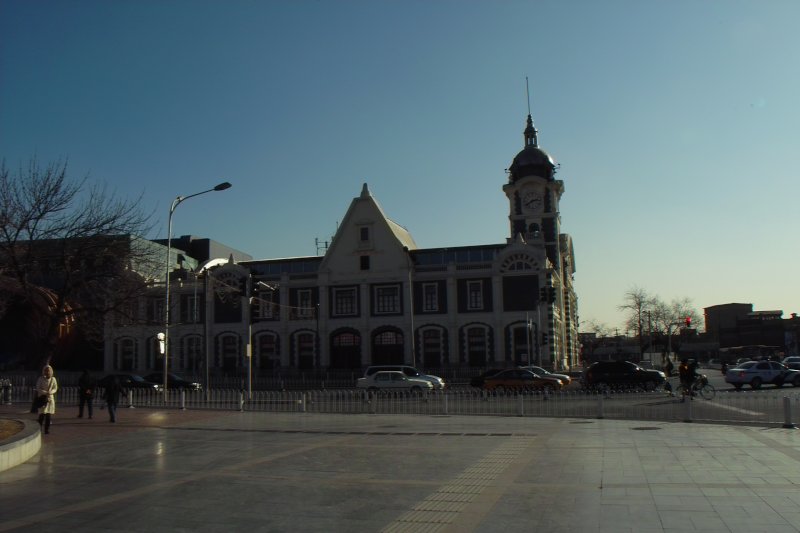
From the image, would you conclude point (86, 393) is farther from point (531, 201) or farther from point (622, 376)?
point (531, 201)

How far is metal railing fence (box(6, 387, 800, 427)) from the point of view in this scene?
20.9 meters

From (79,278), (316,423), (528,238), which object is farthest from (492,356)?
(79,278)

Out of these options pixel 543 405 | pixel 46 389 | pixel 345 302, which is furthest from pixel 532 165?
pixel 46 389

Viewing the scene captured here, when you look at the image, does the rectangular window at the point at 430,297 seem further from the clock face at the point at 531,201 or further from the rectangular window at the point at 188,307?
the rectangular window at the point at 188,307

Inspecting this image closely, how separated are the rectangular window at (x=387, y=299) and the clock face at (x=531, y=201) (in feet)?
56.0

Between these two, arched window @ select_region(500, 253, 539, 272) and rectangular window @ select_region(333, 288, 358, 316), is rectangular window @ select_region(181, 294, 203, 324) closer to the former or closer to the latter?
rectangular window @ select_region(333, 288, 358, 316)

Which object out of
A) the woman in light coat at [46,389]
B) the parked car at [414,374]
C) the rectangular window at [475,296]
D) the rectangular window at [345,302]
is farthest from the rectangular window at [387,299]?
the woman in light coat at [46,389]

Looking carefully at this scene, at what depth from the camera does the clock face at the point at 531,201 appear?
67.3 m

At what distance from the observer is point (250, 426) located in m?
20.4

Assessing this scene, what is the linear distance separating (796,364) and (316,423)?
38519 mm

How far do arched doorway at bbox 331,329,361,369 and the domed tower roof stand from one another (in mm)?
23543

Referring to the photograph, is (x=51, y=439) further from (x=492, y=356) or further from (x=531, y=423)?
(x=492, y=356)

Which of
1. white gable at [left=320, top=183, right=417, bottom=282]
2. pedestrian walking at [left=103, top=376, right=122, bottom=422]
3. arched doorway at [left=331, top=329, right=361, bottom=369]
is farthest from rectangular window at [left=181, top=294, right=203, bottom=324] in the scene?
pedestrian walking at [left=103, top=376, right=122, bottom=422]

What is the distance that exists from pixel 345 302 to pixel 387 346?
17.9ft
